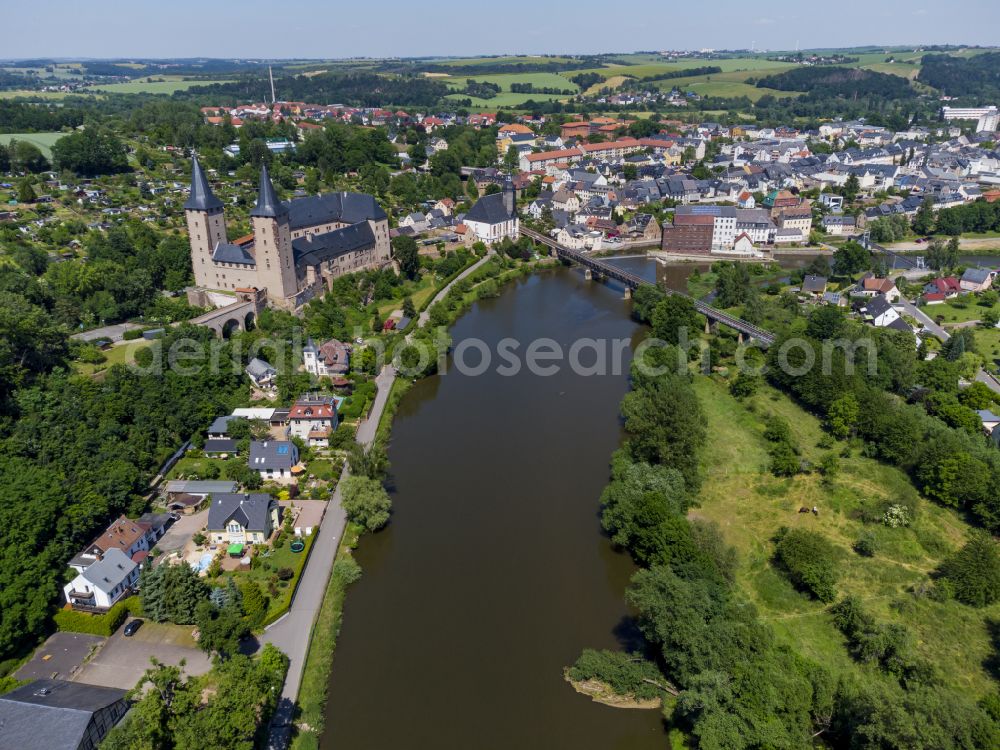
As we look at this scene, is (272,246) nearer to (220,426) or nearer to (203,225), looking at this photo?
(203,225)

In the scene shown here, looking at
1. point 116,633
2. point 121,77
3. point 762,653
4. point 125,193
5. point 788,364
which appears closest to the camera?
point 762,653

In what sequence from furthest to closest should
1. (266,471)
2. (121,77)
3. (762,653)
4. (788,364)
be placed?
(121,77) < (788,364) < (266,471) < (762,653)

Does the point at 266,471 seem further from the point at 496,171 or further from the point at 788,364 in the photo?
the point at 496,171

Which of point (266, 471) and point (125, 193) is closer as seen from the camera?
point (266, 471)

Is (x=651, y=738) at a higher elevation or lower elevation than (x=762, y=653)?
lower

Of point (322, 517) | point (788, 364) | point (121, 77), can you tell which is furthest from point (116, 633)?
point (121, 77)

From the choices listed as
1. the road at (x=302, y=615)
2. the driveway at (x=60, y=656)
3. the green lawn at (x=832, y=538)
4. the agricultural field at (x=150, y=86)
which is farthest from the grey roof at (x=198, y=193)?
the agricultural field at (x=150, y=86)

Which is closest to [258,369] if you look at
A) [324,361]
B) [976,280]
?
[324,361]
